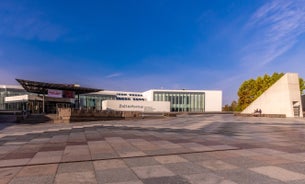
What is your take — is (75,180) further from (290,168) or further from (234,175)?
(290,168)

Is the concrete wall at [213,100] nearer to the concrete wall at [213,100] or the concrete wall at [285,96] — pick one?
the concrete wall at [213,100]

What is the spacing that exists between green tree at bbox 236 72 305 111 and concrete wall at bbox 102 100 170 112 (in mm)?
21549

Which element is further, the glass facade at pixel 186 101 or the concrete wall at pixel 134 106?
the glass facade at pixel 186 101

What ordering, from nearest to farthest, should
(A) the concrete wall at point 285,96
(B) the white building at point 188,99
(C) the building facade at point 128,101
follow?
1. (A) the concrete wall at point 285,96
2. (C) the building facade at point 128,101
3. (B) the white building at point 188,99

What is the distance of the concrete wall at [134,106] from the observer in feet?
200

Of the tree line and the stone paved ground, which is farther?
the tree line

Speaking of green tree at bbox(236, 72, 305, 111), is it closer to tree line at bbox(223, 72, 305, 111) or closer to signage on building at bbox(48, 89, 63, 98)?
tree line at bbox(223, 72, 305, 111)

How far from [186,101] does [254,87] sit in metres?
29.5

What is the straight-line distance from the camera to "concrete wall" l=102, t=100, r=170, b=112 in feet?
200

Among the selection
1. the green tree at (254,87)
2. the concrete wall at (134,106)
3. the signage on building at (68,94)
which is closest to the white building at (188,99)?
the concrete wall at (134,106)

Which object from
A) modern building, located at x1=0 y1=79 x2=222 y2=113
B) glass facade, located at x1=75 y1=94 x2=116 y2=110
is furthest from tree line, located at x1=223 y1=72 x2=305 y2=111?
glass facade, located at x1=75 y1=94 x2=116 y2=110

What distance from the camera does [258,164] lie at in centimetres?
602

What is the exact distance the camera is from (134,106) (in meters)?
63.8

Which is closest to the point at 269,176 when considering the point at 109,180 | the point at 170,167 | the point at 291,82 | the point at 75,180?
the point at 170,167
